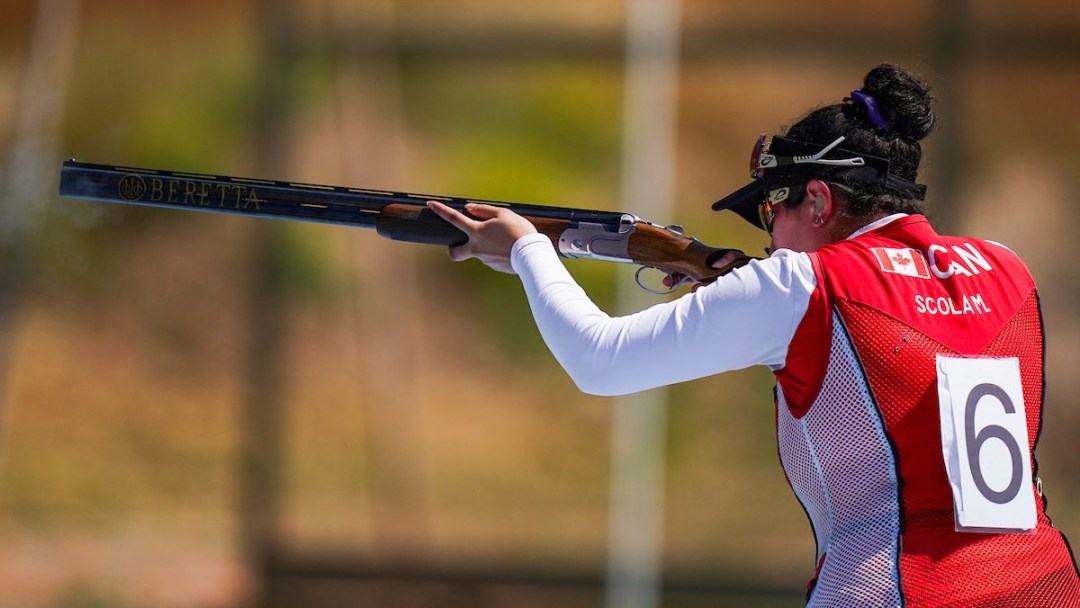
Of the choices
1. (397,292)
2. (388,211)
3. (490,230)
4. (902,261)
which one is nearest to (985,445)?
(902,261)

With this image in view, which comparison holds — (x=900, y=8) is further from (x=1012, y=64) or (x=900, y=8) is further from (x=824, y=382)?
(x=824, y=382)

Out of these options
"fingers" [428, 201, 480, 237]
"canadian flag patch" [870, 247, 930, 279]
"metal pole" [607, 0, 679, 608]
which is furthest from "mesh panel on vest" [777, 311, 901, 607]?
"metal pole" [607, 0, 679, 608]

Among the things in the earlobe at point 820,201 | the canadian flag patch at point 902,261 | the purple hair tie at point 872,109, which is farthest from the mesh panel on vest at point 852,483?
the purple hair tie at point 872,109

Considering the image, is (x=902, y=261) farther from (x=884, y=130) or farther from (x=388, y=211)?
(x=388, y=211)

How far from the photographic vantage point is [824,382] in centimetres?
164

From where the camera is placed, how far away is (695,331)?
1.59 metres

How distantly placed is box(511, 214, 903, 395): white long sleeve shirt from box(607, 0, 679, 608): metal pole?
335cm

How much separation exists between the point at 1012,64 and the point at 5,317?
16.5 feet

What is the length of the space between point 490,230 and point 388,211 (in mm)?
533

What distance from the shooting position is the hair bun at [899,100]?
6.03ft

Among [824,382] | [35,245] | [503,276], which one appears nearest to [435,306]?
[503,276]

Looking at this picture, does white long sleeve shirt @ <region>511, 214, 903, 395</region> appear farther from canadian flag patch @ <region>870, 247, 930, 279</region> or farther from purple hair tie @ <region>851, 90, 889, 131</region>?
purple hair tie @ <region>851, 90, 889, 131</region>

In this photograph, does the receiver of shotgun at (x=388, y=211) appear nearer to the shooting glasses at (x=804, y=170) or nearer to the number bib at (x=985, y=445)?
the shooting glasses at (x=804, y=170)

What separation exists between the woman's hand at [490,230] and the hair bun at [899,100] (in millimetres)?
630
